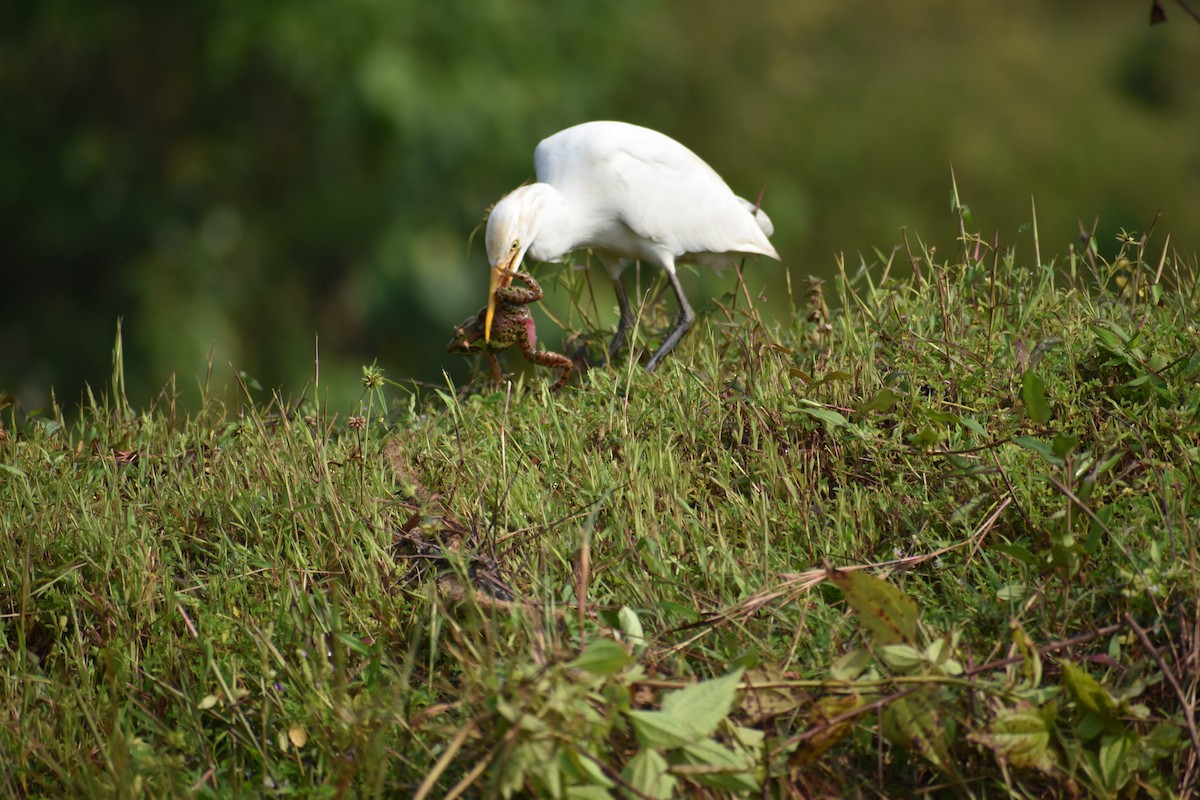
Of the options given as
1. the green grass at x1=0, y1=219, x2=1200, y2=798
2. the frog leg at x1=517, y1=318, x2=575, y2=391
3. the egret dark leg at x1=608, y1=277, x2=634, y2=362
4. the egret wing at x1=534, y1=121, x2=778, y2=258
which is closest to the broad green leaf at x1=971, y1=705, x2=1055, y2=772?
the green grass at x1=0, y1=219, x2=1200, y2=798

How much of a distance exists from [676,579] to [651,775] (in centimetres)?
67

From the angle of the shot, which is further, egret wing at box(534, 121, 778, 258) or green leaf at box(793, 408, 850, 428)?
egret wing at box(534, 121, 778, 258)

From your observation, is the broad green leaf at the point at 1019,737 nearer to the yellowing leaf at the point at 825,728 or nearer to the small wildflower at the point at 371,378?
the yellowing leaf at the point at 825,728


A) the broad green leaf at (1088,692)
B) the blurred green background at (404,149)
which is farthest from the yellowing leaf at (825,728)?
the blurred green background at (404,149)

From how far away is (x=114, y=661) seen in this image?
2.57m

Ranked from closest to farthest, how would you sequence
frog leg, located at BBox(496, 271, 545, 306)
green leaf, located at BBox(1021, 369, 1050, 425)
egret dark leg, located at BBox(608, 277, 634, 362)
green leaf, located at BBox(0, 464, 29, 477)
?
1. green leaf, located at BBox(1021, 369, 1050, 425)
2. green leaf, located at BBox(0, 464, 29, 477)
3. frog leg, located at BBox(496, 271, 545, 306)
4. egret dark leg, located at BBox(608, 277, 634, 362)

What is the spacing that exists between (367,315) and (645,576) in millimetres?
7863

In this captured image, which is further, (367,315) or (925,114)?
(925,114)

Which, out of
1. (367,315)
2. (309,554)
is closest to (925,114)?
(367,315)

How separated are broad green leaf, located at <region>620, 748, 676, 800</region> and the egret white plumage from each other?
2.36 meters

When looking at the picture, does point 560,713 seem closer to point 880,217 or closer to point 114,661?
point 114,661

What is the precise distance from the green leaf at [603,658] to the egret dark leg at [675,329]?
192 centimetres

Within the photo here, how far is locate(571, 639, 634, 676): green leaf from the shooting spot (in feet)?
6.16

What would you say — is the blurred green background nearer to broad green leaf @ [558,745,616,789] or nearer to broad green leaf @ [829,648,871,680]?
broad green leaf @ [829,648,871,680]
